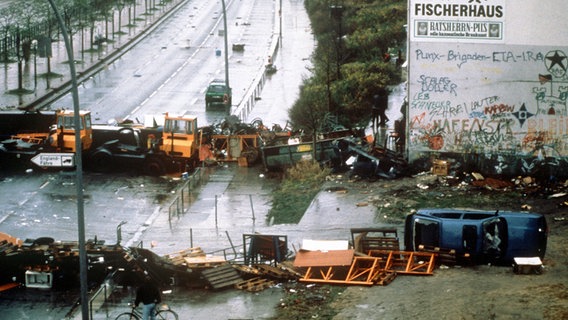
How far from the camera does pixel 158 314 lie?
2244cm

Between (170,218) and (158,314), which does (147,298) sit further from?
(170,218)

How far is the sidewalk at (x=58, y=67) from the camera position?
54594 millimetres

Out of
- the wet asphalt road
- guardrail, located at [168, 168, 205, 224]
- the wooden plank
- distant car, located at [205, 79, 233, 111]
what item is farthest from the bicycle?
distant car, located at [205, 79, 233, 111]

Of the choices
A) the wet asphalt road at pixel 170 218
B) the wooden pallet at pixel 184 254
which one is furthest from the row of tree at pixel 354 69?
the wooden pallet at pixel 184 254

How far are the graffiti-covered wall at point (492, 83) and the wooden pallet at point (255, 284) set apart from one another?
41.3 feet

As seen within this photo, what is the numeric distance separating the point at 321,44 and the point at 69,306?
41140 mm

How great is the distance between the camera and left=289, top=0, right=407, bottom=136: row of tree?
45.1 meters

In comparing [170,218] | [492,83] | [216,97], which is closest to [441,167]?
[492,83]

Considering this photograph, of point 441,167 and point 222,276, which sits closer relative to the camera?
point 222,276

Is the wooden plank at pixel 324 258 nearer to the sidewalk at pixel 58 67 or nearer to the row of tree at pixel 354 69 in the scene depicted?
the row of tree at pixel 354 69

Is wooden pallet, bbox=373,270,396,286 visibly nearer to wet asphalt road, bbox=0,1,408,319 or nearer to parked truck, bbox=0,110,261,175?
wet asphalt road, bbox=0,1,408,319

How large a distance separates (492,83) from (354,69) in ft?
52.6

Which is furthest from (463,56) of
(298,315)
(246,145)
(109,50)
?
(109,50)

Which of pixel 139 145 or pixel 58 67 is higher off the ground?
pixel 58 67
